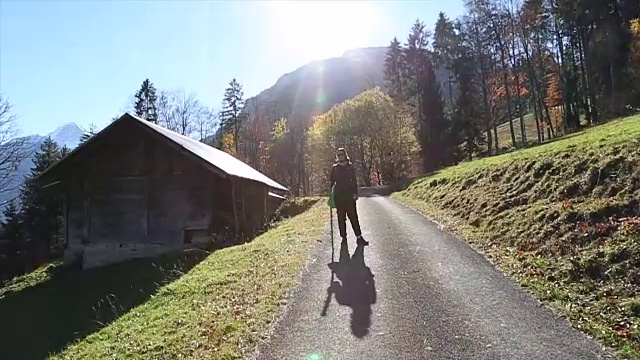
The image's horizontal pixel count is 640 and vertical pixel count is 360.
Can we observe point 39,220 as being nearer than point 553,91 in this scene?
No

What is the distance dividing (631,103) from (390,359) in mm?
34452

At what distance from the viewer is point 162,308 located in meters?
8.87

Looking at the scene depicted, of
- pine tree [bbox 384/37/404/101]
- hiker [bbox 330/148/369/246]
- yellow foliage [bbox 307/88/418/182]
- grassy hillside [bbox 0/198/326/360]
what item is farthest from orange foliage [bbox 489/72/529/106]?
hiker [bbox 330/148/369/246]

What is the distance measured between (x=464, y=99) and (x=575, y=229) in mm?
41501

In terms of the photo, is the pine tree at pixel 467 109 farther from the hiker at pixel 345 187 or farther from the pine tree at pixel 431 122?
the hiker at pixel 345 187

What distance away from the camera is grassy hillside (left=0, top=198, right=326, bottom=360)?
6.60 m

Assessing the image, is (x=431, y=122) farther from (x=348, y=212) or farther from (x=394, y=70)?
(x=348, y=212)

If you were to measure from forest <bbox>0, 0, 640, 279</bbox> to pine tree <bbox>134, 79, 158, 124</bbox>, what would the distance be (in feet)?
0.41

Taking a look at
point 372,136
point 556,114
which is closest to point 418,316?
point 372,136

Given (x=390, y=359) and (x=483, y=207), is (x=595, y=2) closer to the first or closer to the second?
(x=483, y=207)

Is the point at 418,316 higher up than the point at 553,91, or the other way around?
the point at 553,91

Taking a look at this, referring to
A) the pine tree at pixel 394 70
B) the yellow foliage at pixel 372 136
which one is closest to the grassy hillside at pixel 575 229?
the yellow foliage at pixel 372 136

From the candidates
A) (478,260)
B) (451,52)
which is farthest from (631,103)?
(478,260)

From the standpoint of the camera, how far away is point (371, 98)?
49250 mm
